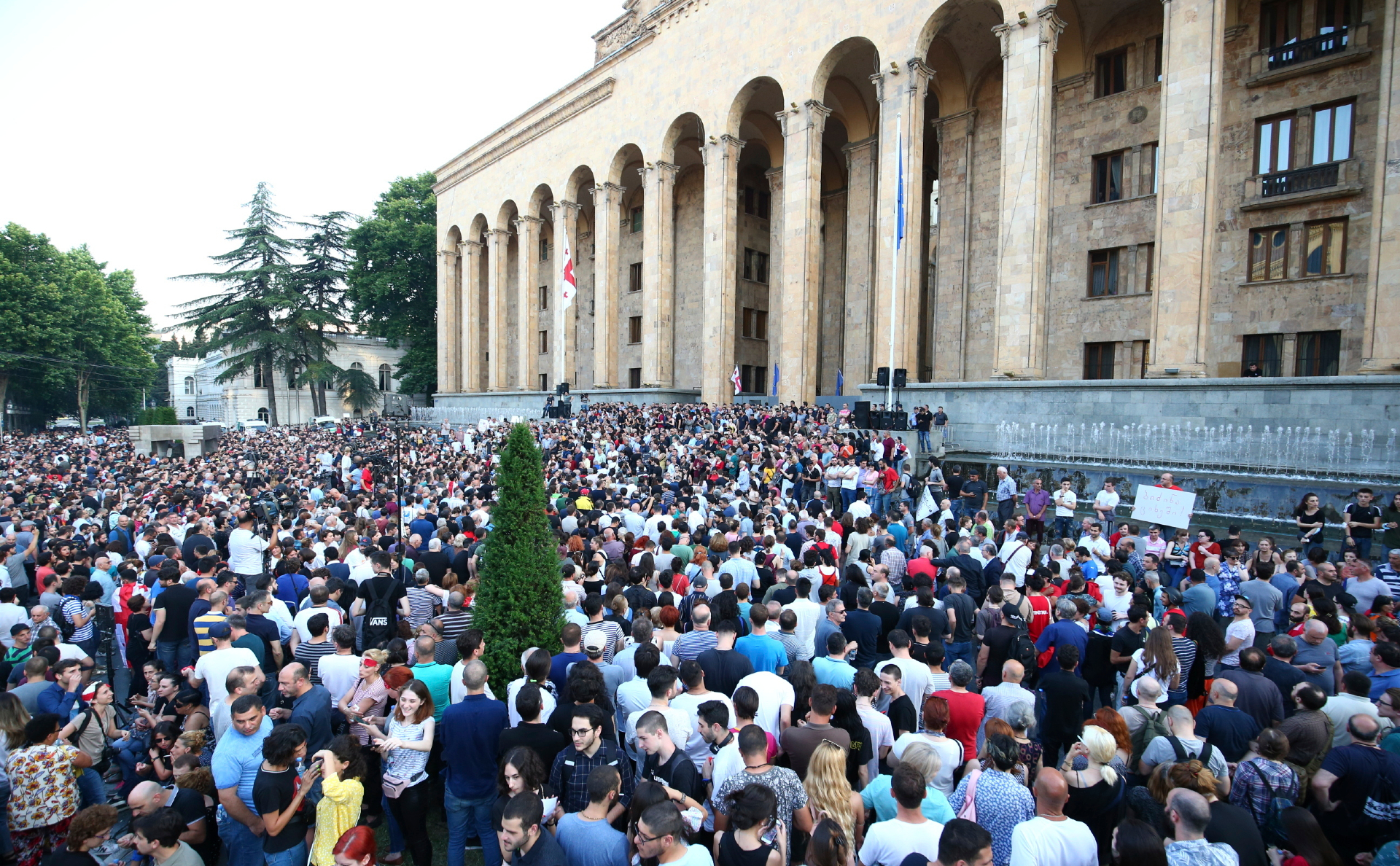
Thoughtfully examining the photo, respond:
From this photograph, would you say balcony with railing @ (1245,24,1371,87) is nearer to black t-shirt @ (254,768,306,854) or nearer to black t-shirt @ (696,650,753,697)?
black t-shirt @ (696,650,753,697)

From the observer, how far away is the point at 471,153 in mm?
43812

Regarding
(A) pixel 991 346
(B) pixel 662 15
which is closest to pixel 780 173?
(B) pixel 662 15

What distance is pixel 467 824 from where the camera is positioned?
175 inches

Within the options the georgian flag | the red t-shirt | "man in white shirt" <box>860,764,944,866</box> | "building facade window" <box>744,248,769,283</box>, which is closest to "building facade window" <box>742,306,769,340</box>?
"building facade window" <box>744,248,769,283</box>

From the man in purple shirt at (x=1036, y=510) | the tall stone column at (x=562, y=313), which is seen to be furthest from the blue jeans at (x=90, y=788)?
the tall stone column at (x=562, y=313)

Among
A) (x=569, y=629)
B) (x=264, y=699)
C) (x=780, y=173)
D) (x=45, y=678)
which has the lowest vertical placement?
(x=264, y=699)

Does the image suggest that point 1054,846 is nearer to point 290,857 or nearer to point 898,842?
point 898,842

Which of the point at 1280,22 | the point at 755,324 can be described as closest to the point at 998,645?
the point at 1280,22

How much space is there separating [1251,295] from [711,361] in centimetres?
1780

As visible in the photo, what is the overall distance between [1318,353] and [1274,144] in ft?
19.3

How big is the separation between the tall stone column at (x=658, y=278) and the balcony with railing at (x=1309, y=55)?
2081 centimetres

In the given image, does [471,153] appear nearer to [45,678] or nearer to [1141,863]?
[45,678]

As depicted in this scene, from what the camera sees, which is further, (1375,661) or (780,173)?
(780,173)

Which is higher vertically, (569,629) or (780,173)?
(780,173)
